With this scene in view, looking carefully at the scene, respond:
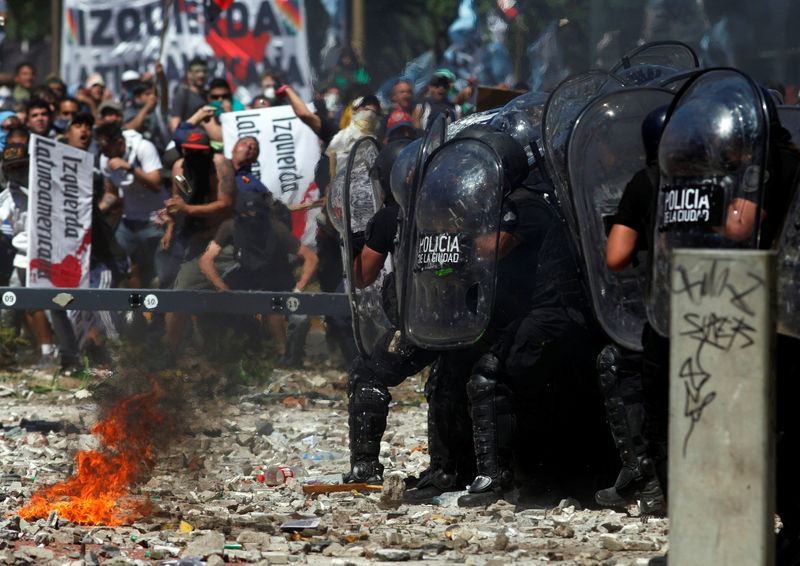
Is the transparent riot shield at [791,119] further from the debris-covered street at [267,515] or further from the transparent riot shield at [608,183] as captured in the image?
the debris-covered street at [267,515]

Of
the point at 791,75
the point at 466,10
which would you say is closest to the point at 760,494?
the point at 791,75

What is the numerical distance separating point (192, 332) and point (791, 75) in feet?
20.5

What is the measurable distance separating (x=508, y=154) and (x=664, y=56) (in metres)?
1.94

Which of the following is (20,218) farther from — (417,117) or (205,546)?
(205,546)

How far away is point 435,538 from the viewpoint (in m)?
5.39

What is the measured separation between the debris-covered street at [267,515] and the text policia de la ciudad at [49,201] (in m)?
1.86

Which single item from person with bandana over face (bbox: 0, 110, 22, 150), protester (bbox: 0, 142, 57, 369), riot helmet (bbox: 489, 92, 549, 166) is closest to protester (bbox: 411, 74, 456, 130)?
protester (bbox: 0, 142, 57, 369)

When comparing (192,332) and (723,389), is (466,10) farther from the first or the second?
(723,389)

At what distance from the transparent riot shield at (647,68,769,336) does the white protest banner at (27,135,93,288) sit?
7.08 meters

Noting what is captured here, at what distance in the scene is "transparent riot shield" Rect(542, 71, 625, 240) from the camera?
19.4 ft

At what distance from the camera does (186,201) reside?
10.6 m

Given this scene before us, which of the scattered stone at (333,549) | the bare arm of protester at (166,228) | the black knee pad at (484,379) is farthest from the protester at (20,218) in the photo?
the scattered stone at (333,549)

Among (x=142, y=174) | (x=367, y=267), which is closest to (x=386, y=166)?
(x=367, y=267)

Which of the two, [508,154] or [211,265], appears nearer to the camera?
[508,154]
